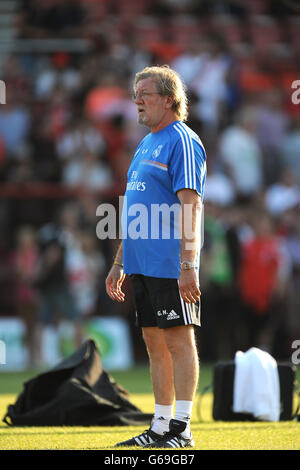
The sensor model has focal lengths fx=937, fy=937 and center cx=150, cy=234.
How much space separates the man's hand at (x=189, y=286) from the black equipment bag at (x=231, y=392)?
2.33 meters

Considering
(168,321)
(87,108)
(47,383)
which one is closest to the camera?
(168,321)

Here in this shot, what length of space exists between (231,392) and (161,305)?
2283 millimetres

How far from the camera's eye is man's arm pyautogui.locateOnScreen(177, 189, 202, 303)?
17.6 feet

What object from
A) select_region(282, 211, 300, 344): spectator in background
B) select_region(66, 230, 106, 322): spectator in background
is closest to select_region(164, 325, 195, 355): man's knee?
select_region(66, 230, 106, 322): spectator in background

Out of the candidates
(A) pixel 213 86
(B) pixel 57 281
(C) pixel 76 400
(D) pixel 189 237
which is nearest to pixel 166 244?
(D) pixel 189 237

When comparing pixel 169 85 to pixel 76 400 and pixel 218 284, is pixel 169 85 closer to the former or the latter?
pixel 76 400

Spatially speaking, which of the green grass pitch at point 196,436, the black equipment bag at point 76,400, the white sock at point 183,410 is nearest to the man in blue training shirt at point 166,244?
the white sock at point 183,410

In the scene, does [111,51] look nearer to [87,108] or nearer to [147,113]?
[87,108]

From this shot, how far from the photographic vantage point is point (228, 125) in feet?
51.8

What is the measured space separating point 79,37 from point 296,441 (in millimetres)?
12205

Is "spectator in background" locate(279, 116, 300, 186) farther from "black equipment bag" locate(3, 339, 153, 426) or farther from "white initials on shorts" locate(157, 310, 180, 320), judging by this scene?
"white initials on shorts" locate(157, 310, 180, 320)

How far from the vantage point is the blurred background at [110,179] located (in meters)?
13.4

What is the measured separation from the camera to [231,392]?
24.9ft

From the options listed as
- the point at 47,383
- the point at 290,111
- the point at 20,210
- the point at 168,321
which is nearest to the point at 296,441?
the point at 168,321
